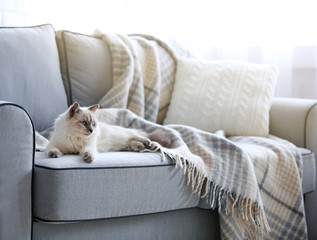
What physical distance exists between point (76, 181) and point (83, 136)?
0.24 metres

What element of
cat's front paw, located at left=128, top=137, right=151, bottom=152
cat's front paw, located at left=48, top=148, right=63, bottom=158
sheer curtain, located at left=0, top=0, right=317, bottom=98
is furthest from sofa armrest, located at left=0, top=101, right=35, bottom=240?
sheer curtain, located at left=0, top=0, right=317, bottom=98

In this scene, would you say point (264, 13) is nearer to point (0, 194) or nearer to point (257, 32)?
point (257, 32)

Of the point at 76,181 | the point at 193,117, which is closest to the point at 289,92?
the point at 193,117

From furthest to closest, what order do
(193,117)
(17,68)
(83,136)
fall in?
(193,117), (17,68), (83,136)

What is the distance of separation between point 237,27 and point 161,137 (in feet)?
5.09

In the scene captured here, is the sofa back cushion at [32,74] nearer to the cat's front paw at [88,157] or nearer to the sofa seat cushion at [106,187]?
the sofa seat cushion at [106,187]

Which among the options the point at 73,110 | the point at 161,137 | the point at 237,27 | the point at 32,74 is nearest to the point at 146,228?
the point at 161,137

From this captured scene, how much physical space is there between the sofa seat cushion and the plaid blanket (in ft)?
0.25

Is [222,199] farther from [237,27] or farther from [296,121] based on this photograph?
[237,27]

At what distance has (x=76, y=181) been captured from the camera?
53.1 inches

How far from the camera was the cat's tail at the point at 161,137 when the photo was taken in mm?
1761

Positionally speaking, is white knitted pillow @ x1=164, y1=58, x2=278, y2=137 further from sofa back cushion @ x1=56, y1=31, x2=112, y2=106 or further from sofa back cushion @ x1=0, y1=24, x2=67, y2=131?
sofa back cushion @ x1=0, y1=24, x2=67, y2=131

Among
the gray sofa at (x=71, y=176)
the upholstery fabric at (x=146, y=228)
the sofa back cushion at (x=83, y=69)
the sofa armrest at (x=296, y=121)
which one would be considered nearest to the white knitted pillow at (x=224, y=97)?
the sofa armrest at (x=296, y=121)

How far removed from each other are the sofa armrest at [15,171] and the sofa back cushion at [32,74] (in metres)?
0.44
